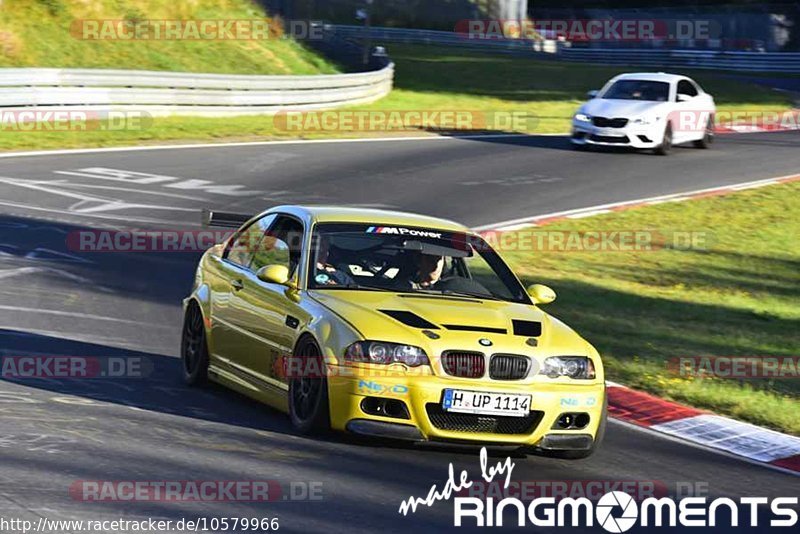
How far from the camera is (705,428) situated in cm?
1027

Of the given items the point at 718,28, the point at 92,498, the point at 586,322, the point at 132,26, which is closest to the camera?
the point at 92,498

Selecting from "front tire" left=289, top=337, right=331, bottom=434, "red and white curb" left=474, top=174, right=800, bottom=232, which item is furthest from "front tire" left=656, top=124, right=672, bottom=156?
"front tire" left=289, top=337, right=331, bottom=434

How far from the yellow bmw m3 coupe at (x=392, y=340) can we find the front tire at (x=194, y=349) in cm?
2

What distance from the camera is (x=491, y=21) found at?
7362cm

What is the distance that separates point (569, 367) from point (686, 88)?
2164 cm

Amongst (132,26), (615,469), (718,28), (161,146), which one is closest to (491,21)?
(718,28)

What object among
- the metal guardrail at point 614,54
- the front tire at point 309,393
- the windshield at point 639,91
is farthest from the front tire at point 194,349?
the metal guardrail at point 614,54

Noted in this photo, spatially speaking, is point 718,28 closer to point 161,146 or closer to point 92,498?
point 161,146

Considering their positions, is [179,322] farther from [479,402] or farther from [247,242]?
[479,402]

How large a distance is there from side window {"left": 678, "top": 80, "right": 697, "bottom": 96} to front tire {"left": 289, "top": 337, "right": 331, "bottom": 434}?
70.5 ft

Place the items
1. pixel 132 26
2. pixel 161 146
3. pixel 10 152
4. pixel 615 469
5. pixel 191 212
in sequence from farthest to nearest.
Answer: pixel 132 26 < pixel 161 146 < pixel 10 152 < pixel 191 212 < pixel 615 469

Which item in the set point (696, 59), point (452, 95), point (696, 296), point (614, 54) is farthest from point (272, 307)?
point (614, 54)

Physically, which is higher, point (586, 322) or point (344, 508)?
point (344, 508)

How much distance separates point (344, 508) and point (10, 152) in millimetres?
18132
